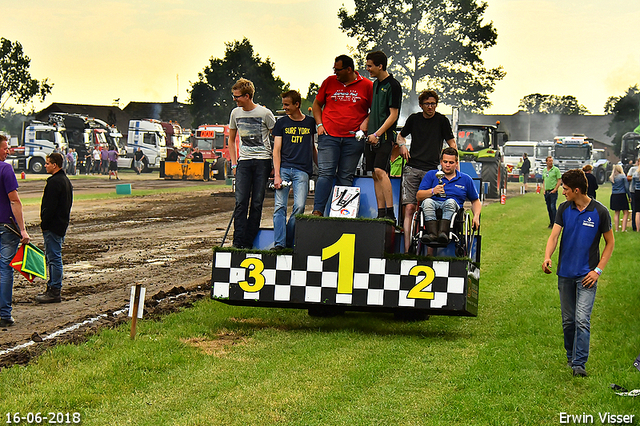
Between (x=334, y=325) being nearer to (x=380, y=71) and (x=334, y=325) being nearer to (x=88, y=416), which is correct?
(x=380, y=71)

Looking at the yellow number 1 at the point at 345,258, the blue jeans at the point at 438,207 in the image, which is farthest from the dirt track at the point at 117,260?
the blue jeans at the point at 438,207

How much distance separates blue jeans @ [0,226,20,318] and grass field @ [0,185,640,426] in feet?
4.62

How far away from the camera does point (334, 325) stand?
8.83 meters

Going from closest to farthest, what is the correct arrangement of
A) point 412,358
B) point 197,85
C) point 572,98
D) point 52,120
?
point 412,358
point 52,120
point 197,85
point 572,98

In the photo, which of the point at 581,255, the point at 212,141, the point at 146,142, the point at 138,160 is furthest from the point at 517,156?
the point at 581,255

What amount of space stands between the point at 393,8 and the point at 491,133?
1412 inches

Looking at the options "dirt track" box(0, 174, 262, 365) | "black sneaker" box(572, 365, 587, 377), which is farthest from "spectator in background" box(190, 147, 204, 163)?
"black sneaker" box(572, 365, 587, 377)

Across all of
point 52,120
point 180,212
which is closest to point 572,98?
point 52,120

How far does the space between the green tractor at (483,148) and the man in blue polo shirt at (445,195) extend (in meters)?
25.9

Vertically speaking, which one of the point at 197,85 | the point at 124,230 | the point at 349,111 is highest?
the point at 197,85

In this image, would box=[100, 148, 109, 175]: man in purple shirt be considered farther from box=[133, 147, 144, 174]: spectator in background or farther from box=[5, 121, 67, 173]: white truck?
box=[5, 121, 67, 173]: white truck

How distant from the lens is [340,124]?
28.7 feet

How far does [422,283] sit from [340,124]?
6.64 feet

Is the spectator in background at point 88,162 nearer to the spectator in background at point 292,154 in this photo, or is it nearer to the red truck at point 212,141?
the red truck at point 212,141
